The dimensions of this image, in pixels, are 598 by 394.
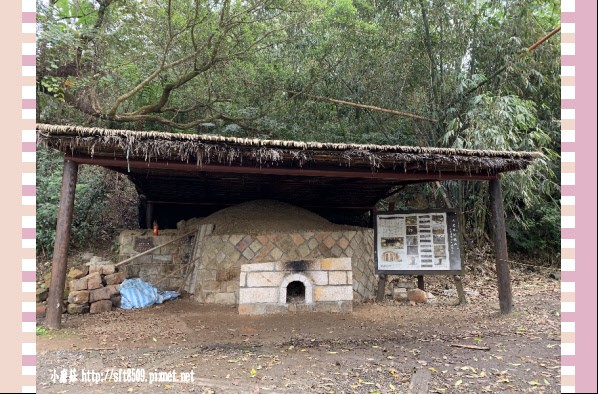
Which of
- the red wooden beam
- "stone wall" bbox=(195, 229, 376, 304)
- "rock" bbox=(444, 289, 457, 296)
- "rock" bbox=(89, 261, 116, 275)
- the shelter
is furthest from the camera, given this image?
"rock" bbox=(444, 289, 457, 296)

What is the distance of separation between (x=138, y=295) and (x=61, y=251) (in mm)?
2354

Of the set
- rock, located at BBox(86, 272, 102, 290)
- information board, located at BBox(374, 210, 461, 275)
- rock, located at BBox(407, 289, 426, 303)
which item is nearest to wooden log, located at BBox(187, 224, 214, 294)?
rock, located at BBox(86, 272, 102, 290)

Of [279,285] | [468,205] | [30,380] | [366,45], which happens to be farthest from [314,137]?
[30,380]

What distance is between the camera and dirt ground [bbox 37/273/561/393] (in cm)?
358

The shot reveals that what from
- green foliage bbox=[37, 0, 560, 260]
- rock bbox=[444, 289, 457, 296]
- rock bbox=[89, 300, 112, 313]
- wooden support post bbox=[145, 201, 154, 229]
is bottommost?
rock bbox=[444, 289, 457, 296]

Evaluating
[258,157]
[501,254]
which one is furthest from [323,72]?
[501,254]

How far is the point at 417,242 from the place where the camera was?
726cm

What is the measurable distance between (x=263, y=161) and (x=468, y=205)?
7.52 metres

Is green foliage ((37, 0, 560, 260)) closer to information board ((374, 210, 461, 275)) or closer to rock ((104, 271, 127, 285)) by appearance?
information board ((374, 210, 461, 275))

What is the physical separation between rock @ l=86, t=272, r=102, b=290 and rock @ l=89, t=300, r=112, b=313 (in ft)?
1.00

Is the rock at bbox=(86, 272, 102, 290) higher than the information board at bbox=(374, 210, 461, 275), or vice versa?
the information board at bbox=(374, 210, 461, 275)

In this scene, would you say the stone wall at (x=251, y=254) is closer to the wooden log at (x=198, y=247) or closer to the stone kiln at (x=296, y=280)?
the wooden log at (x=198, y=247)

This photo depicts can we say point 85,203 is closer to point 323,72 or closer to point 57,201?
point 57,201

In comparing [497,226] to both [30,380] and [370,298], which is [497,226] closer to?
[370,298]
